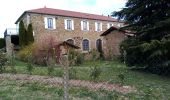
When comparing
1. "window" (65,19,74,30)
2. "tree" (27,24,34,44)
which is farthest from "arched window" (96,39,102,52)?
"tree" (27,24,34,44)

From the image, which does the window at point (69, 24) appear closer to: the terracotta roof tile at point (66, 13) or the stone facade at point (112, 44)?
the terracotta roof tile at point (66, 13)

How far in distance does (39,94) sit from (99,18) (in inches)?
1617

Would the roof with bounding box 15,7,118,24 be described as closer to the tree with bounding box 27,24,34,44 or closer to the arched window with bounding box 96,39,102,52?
the tree with bounding box 27,24,34,44

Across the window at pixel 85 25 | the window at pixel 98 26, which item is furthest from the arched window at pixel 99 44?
the window at pixel 85 25

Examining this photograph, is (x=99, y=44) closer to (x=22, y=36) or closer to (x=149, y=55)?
(x=22, y=36)

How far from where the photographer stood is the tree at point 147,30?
18031mm

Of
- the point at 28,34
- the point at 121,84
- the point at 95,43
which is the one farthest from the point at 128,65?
the point at 95,43

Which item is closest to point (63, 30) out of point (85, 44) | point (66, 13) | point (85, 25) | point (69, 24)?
point (69, 24)

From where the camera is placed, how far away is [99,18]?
51.6 meters

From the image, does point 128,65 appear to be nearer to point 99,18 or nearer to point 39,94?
point 39,94

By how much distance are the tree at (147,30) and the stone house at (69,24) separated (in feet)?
75.2

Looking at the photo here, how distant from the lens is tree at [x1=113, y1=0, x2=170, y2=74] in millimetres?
18031

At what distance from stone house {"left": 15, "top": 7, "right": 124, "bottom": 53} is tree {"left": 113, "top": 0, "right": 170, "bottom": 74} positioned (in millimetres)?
22931

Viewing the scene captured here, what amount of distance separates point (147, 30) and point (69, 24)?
28354 millimetres
